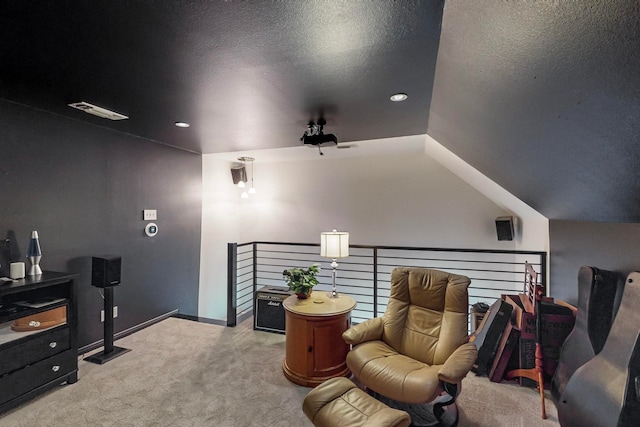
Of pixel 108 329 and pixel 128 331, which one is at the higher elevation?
pixel 108 329

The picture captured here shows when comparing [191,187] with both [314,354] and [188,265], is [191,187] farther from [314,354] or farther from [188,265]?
[314,354]

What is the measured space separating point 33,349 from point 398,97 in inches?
136

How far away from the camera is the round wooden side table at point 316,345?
2613 mm

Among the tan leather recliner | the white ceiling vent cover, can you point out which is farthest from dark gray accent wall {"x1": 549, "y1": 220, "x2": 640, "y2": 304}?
the white ceiling vent cover

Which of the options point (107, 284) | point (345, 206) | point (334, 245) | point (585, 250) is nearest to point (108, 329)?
point (107, 284)

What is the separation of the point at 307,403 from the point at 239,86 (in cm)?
213

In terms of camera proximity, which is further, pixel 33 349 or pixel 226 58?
pixel 33 349

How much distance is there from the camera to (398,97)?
2.29 meters

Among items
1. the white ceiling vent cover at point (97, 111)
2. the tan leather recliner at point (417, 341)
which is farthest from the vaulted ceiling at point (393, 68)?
the tan leather recliner at point (417, 341)

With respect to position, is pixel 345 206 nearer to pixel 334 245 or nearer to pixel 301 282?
pixel 334 245

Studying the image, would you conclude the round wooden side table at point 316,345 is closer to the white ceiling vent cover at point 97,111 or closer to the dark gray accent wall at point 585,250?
the dark gray accent wall at point 585,250

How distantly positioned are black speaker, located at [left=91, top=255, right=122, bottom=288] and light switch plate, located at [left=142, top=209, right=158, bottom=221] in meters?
0.81

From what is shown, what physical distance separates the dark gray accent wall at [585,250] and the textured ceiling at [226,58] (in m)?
1.52

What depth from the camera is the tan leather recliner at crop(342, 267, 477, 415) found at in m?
1.99
